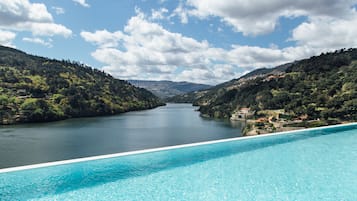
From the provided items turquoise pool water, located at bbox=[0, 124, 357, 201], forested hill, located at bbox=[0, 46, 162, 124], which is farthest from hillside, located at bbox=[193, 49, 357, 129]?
forested hill, located at bbox=[0, 46, 162, 124]

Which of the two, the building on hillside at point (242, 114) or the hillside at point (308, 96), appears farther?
the building on hillside at point (242, 114)

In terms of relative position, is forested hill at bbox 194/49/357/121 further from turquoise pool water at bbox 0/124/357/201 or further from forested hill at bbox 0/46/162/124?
forested hill at bbox 0/46/162/124

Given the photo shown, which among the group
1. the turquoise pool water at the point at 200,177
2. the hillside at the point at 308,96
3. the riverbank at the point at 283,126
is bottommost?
the riverbank at the point at 283,126

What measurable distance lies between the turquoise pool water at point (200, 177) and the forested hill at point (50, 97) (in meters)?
31.5

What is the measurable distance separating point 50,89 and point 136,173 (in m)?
45.5

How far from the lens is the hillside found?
2630 cm

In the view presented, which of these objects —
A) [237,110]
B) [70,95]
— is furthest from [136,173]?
[70,95]

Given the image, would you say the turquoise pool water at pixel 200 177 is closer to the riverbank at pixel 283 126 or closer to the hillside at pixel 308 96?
the riverbank at pixel 283 126


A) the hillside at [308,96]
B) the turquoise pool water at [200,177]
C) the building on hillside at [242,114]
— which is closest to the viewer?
the turquoise pool water at [200,177]

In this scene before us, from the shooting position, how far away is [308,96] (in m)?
31.8

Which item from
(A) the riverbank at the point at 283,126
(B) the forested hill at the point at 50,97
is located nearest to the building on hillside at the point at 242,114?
(A) the riverbank at the point at 283,126

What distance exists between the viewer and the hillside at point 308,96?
2630 cm

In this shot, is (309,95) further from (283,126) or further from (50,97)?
(50,97)

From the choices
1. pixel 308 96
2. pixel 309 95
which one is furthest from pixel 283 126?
pixel 309 95
